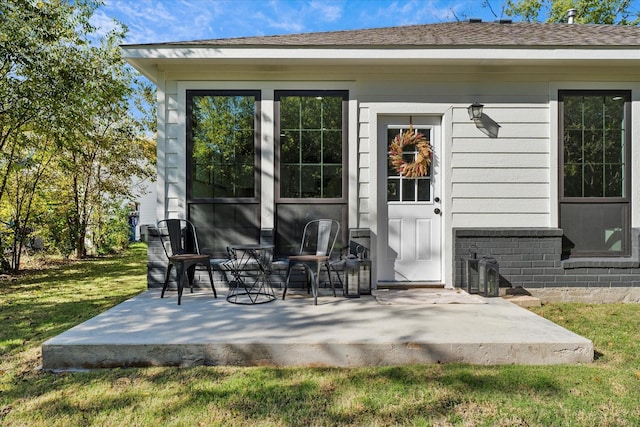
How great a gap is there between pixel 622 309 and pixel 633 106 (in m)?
2.27

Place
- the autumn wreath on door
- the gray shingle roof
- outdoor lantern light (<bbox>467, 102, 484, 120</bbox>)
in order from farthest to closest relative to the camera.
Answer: the autumn wreath on door
outdoor lantern light (<bbox>467, 102, 484, 120</bbox>)
the gray shingle roof

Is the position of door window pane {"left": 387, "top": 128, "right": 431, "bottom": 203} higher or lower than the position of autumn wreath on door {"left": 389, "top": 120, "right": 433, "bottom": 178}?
lower

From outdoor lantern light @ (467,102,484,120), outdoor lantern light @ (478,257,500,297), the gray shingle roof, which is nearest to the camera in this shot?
outdoor lantern light @ (478,257,500,297)

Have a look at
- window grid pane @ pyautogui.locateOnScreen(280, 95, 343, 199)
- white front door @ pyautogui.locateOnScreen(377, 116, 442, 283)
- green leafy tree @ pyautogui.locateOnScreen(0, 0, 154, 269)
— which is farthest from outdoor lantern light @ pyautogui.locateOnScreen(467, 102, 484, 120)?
green leafy tree @ pyautogui.locateOnScreen(0, 0, 154, 269)

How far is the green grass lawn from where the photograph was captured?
1.86 metres

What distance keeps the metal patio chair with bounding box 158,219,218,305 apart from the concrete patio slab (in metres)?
0.63

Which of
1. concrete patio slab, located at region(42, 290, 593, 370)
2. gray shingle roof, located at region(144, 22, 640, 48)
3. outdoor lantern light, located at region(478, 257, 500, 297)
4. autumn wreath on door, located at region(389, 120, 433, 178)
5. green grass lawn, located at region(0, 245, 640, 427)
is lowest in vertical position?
green grass lawn, located at region(0, 245, 640, 427)

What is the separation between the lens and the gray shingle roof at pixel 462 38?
157 inches

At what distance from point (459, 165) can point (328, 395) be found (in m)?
3.10

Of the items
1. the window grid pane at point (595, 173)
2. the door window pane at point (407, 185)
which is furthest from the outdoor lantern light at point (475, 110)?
the window grid pane at point (595, 173)

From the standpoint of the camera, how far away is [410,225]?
14.4ft

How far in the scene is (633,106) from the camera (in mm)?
4328

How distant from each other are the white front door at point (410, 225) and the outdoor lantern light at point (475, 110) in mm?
528

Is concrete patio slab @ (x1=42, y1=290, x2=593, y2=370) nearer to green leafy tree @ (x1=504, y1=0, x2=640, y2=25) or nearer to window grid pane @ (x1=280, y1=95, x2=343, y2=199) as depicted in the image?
window grid pane @ (x1=280, y1=95, x2=343, y2=199)
